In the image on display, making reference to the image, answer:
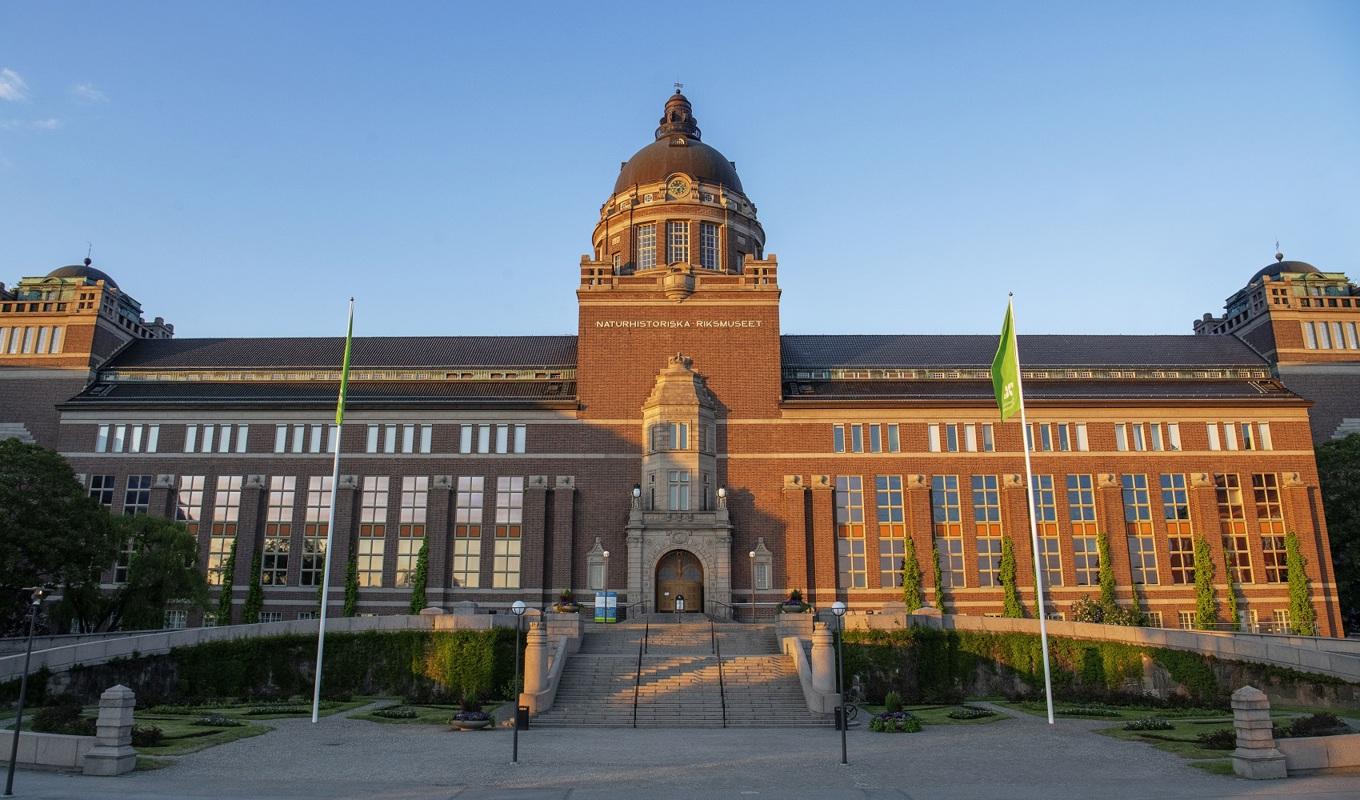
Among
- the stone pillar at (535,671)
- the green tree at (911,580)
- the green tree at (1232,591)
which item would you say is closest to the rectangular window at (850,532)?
the green tree at (911,580)

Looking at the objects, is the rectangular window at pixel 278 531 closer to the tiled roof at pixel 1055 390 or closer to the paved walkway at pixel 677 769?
the paved walkway at pixel 677 769

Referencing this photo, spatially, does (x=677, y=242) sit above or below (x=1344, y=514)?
above

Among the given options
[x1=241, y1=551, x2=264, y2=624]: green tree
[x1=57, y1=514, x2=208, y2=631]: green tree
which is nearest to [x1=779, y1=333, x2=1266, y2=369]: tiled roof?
[x1=241, y1=551, x2=264, y2=624]: green tree

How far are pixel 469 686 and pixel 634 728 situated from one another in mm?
10497

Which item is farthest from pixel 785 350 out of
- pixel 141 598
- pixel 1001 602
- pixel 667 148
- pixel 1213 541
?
pixel 141 598

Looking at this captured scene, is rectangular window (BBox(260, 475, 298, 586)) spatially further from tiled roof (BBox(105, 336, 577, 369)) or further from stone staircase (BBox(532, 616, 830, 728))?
stone staircase (BBox(532, 616, 830, 728))

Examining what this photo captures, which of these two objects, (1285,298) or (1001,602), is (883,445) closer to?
(1001,602)

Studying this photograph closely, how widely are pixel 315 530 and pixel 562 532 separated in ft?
45.4

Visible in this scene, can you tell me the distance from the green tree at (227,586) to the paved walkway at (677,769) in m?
24.5

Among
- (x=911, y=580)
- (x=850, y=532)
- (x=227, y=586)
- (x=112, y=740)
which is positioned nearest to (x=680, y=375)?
(x=850, y=532)

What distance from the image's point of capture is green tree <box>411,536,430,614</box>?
172ft

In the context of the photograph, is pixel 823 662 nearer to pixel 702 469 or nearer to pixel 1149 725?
pixel 1149 725

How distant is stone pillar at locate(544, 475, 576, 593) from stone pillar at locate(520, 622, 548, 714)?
17276 mm

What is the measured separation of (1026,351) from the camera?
64312 mm
